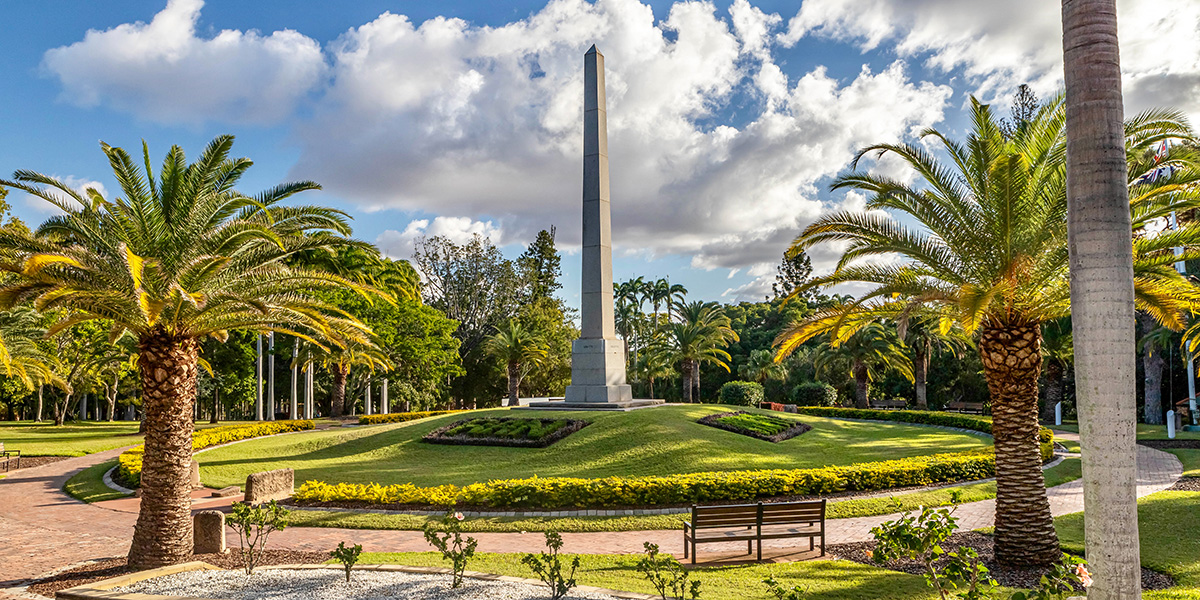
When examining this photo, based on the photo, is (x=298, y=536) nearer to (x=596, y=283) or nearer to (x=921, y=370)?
(x=596, y=283)

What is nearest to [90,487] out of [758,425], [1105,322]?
[758,425]

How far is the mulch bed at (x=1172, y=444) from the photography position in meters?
21.5

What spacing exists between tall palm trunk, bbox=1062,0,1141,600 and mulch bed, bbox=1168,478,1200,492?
12.1 meters

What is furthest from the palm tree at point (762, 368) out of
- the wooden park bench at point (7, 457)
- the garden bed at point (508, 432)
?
the wooden park bench at point (7, 457)

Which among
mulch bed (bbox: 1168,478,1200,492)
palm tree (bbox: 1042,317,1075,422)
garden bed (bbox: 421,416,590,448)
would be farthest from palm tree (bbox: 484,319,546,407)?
mulch bed (bbox: 1168,478,1200,492)

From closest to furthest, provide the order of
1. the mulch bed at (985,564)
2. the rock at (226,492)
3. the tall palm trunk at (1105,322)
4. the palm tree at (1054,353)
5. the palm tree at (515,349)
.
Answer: the tall palm trunk at (1105,322), the mulch bed at (985,564), the rock at (226,492), the palm tree at (1054,353), the palm tree at (515,349)

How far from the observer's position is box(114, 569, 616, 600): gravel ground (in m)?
7.52

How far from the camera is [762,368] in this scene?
43906 millimetres

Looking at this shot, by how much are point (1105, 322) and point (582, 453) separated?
1479 centimetres

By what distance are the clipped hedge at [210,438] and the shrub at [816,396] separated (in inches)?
984

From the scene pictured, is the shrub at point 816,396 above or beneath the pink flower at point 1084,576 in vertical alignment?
beneath

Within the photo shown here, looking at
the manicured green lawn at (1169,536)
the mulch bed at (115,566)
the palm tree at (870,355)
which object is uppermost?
the palm tree at (870,355)

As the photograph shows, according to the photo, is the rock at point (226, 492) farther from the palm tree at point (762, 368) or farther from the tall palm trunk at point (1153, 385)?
the tall palm trunk at point (1153, 385)

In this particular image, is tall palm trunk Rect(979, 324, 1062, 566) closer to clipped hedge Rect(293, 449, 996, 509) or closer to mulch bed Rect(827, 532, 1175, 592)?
mulch bed Rect(827, 532, 1175, 592)
